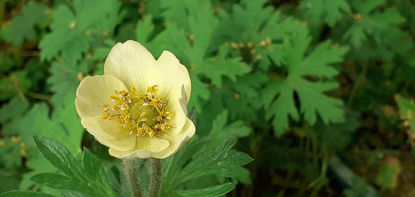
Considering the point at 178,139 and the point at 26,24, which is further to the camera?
the point at 26,24

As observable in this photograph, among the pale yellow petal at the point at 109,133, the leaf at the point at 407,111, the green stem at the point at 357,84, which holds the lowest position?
the green stem at the point at 357,84

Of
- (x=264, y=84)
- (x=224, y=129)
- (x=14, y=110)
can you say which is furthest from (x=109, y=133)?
(x=14, y=110)

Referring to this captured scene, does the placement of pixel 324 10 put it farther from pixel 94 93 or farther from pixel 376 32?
pixel 94 93

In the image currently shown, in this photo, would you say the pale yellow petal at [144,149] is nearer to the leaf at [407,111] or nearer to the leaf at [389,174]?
the leaf at [407,111]

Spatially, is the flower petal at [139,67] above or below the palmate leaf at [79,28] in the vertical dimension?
above

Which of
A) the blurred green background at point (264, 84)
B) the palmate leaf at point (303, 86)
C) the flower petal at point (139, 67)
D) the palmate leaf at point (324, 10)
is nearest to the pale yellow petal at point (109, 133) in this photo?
the flower petal at point (139, 67)

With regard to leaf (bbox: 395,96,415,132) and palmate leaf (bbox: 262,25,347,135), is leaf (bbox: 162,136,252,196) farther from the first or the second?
leaf (bbox: 395,96,415,132)

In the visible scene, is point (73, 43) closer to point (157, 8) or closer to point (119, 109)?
point (157, 8)
